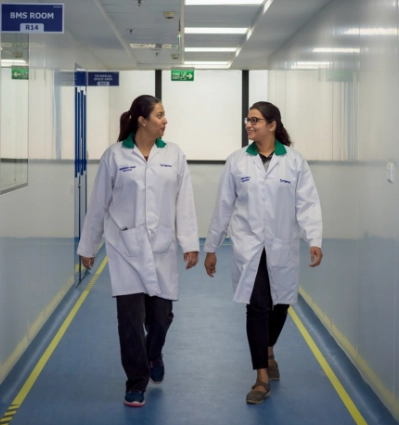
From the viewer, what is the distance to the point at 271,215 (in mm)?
4691

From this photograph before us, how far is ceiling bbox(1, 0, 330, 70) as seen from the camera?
7.30 metres

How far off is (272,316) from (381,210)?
3.01 feet

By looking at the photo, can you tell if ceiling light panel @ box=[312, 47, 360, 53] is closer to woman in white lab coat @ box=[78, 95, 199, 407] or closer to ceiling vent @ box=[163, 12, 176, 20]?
ceiling vent @ box=[163, 12, 176, 20]

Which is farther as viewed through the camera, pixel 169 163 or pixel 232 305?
pixel 232 305

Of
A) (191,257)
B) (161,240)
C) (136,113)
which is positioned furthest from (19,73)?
(191,257)

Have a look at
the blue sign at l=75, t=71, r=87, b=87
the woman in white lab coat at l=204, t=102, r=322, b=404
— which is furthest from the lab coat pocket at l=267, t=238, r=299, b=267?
the blue sign at l=75, t=71, r=87, b=87

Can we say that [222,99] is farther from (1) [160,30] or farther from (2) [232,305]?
(2) [232,305]

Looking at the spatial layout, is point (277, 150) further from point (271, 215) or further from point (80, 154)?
point (80, 154)

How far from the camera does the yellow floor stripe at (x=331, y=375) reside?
4602mm

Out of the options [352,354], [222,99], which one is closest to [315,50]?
[352,354]

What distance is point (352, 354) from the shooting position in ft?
18.5

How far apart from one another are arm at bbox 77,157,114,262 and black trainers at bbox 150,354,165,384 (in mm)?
795

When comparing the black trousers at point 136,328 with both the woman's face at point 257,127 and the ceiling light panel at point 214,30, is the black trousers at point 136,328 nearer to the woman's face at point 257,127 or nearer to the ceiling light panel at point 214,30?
the woman's face at point 257,127

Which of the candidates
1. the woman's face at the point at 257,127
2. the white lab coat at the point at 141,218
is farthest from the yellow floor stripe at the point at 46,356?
the woman's face at the point at 257,127
